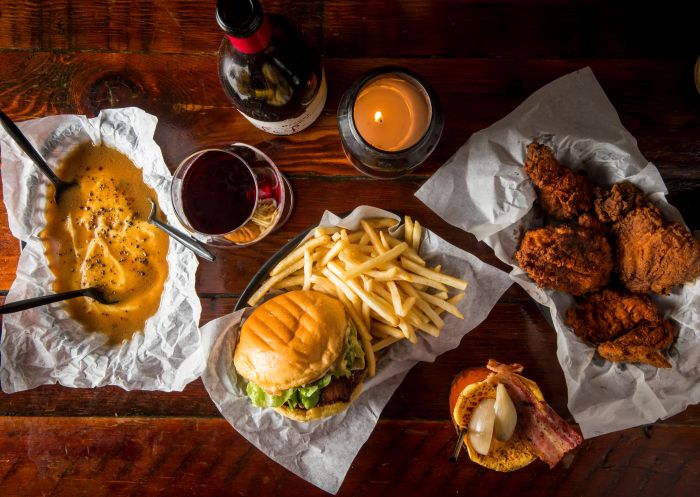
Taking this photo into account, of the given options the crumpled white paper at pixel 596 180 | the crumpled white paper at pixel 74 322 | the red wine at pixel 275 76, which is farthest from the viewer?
the crumpled white paper at pixel 74 322

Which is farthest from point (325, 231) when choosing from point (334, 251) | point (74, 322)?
point (74, 322)

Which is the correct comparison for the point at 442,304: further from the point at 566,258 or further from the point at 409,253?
the point at 566,258

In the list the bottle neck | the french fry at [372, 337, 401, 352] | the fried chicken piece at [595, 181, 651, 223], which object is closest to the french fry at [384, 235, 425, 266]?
the french fry at [372, 337, 401, 352]

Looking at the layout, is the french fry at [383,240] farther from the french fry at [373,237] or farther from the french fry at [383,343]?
the french fry at [383,343]

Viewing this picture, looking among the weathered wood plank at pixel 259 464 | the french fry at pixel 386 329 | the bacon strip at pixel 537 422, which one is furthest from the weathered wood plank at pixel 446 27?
the weathered wood plank at pixel 259 464

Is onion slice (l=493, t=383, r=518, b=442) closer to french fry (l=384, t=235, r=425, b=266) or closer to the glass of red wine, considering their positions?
french fry (l=384, t=235, r=425, b=266)
